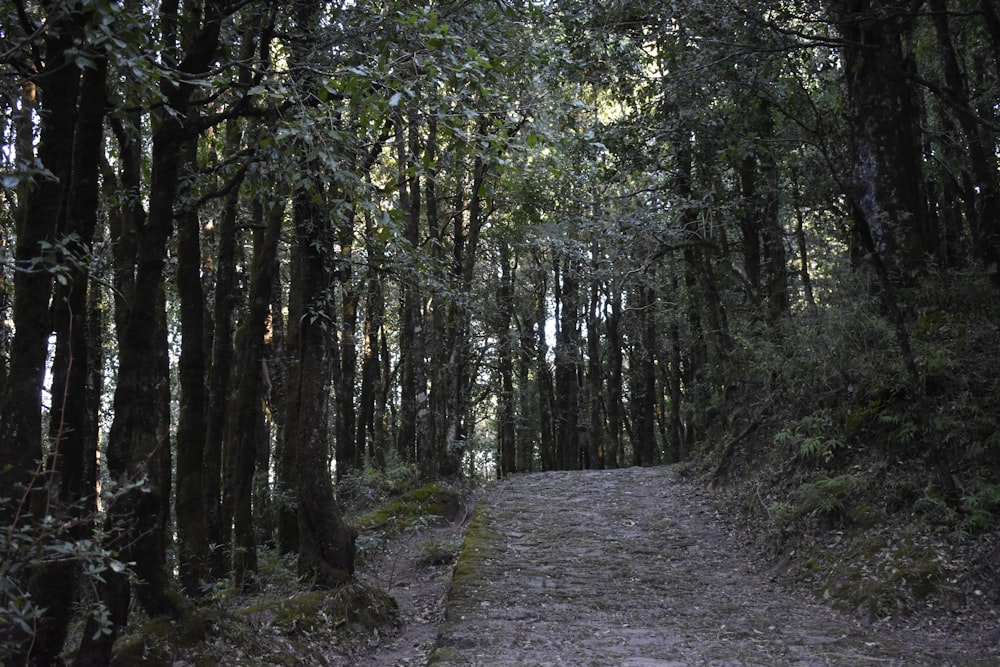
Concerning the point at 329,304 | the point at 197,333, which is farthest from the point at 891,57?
Answer: the point at 197,333

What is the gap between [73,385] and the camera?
18.8ft

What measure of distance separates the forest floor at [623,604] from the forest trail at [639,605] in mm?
20

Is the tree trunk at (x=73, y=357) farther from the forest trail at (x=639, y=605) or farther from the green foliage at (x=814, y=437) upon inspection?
the green foliage at (x=814, y=437)

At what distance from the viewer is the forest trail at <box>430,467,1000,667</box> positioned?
6.43 m

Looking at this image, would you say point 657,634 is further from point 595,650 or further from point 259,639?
point 259,639

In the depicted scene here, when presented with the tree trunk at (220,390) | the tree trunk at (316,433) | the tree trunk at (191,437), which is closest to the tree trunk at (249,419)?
the tree trunk at (220,390)

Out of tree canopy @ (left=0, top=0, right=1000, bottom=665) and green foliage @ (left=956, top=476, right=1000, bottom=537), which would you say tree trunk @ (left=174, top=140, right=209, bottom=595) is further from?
green foliage @ (left=956, top=476, right=1000, bottom=537)

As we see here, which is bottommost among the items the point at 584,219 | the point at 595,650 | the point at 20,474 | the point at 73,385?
the point at 595,650

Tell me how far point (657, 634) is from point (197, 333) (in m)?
6.35

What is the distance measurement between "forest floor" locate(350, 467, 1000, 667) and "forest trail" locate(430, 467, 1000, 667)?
0.02 m

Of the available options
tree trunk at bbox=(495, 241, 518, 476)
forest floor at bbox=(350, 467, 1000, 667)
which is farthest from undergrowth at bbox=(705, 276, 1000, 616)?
tree trunk at bbox=(495, 241, 518, 476)

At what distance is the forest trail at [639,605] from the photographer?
6434 mm

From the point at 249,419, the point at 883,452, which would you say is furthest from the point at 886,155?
the point at 249,419

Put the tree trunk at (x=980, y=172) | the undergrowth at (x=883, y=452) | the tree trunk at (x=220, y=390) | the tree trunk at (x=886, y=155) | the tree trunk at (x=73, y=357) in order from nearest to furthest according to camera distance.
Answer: the tree trunk at (x=73, y=357) < the undergrowth at (x=883, y=452) < the tree trunk at (x=220, y=390) < the tree trunk at (x=980, y=172) < the tree trunk at (x=886, y=155)
